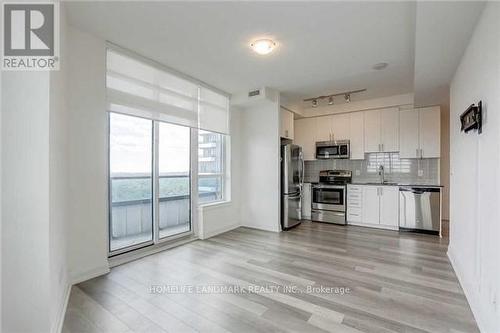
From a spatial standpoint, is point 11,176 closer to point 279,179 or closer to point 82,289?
point 82,289

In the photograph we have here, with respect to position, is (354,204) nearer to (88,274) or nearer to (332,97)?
(332,97)

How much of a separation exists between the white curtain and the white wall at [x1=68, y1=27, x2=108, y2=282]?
0.18 m

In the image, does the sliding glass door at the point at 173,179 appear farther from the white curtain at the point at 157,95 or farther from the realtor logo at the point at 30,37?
the realtor logo at the point at 30,37

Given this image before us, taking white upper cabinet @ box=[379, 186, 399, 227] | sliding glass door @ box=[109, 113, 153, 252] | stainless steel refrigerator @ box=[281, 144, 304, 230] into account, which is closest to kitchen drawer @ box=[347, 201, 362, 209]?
white upper cabinet @ box=[379, 186, 399, 227]

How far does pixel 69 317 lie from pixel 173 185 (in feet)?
7.23

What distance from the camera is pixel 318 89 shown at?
4.63 m

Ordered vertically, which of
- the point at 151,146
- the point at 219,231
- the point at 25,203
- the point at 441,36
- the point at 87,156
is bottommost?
the point at 219,231

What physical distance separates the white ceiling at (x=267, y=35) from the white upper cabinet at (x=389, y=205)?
2.15 metres

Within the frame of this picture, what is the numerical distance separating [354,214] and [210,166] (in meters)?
3.29

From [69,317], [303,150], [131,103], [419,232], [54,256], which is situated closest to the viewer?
[54,256]

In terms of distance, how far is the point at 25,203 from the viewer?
1.59m

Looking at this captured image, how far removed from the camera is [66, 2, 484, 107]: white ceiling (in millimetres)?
2307

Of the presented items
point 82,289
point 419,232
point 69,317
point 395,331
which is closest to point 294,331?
point 395,331

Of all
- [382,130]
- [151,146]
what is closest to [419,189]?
[382,130]
